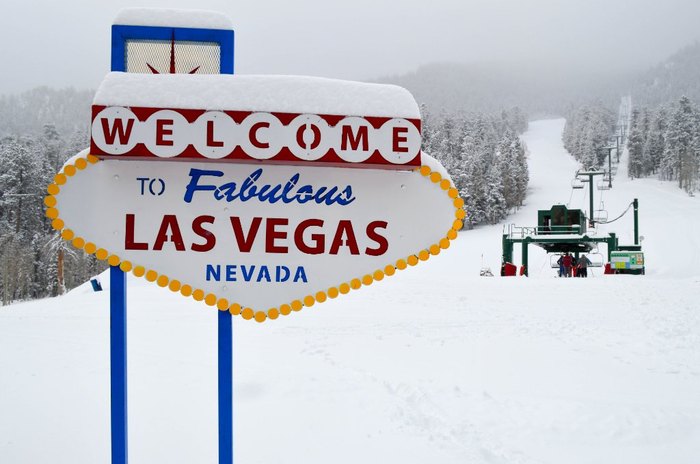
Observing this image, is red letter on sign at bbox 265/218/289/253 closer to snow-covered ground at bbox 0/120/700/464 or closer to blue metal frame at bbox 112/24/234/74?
blue metal frame at bbox 112/24/234/74

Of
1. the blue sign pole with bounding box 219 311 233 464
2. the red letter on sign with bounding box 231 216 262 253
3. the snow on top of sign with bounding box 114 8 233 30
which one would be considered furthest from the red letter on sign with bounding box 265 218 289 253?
the snow on top of sign with bounding box 114 8 233 30

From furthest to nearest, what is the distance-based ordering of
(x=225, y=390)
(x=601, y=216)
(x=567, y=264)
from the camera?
1. (x=601, y=216)
2. (x=567, y=264)
3. (x=225, y=390)

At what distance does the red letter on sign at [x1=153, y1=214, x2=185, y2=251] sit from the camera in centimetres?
334

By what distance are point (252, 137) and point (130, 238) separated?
37.2 inches

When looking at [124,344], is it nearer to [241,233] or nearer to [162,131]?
[241,233]

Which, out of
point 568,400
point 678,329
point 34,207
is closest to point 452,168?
point 34,207

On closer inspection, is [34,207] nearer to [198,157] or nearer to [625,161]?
[198,157]

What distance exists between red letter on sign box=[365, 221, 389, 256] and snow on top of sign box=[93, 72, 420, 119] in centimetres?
65

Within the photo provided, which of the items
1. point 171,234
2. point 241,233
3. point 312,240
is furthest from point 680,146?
point 171,234

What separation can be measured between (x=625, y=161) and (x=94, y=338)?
110811 mm

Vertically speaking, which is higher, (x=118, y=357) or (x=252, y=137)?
(x=252, y=137)

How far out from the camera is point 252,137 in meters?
3.20

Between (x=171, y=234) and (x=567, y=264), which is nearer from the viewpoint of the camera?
(x=171, y=234)

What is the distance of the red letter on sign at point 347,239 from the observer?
3.41m
